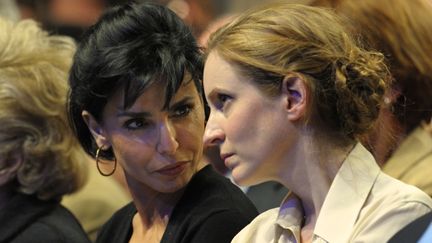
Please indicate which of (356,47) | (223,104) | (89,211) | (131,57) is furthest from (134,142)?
(89,211)

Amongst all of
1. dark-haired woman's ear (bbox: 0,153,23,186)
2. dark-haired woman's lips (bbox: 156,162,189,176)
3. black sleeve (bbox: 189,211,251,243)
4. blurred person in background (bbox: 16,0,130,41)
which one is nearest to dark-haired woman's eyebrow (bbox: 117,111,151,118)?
dark-haired woman's lips (bbox: 156,162,189,176)

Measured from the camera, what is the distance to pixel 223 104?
6.25 ft

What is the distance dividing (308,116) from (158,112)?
1.49 ft

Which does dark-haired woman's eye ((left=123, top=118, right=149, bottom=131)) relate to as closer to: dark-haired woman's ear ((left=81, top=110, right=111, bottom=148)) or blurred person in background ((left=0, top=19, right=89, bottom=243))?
dark-haired woman's ear ((left=81, top=110, right=111, bottom=148))

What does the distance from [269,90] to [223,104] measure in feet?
0.34

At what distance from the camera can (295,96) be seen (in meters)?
1.84

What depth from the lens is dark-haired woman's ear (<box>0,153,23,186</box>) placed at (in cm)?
272

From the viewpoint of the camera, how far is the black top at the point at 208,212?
7.11 ft

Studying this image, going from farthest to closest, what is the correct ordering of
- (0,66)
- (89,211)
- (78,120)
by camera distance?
(89,211) → (0,66) → (78,120)

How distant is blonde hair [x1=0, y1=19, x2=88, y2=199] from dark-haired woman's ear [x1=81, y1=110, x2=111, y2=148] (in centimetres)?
43

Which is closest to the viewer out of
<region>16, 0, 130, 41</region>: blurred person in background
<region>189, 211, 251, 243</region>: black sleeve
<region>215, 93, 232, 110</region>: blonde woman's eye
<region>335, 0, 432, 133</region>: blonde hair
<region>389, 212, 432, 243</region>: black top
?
<region>389, 212, 432, 243</region>: black top

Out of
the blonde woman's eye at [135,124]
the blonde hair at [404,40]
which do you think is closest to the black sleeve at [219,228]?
the blonde woman's eye at [135,124]

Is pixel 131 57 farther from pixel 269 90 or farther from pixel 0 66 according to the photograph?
pixel 0 66

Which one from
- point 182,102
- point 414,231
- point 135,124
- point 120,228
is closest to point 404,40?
point 182,102
